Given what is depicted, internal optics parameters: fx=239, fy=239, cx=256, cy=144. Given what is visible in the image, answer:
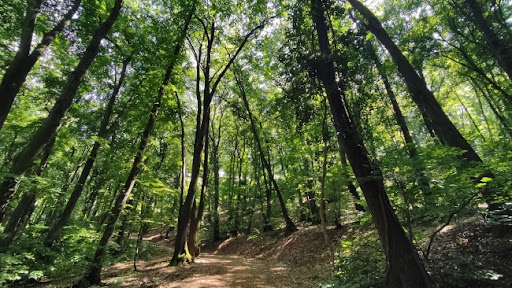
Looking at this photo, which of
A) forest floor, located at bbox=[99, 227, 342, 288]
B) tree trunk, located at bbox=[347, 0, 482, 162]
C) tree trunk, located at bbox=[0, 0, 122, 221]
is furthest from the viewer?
forest floor, located at bbox=[99, 227, 342, 288]

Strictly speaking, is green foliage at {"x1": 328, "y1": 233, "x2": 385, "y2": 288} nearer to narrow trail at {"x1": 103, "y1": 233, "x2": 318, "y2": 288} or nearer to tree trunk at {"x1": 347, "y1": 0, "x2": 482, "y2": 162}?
narrow trail at {"x1": 103, "y1": 233, "x2": 318, "y2": 288}

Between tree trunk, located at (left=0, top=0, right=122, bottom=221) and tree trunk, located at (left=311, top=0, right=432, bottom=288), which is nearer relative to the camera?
tree trunk, located at (left=311, top=0, right=432, bottom=288)

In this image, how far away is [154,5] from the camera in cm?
1120

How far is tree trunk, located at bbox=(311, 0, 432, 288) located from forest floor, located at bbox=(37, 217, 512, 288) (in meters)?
0.59

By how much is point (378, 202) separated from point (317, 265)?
5207mm

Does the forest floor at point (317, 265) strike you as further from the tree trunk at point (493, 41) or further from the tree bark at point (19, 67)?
the tree bark at point (19, 67)

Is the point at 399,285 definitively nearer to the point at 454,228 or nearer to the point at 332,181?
the point at 454,228

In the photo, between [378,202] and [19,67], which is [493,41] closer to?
[378,202]

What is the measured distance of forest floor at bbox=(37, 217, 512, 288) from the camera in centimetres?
400

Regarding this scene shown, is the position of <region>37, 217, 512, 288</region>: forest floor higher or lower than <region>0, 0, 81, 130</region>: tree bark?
lower

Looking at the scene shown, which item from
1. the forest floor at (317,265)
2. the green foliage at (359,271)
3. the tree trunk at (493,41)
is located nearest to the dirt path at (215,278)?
the forest floor at (317,265)

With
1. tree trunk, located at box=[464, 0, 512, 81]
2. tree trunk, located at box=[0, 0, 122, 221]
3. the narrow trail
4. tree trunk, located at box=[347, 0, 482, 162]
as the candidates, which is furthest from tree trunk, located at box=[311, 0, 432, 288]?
tree trunk, located at box=[464, 0, 512, 81]

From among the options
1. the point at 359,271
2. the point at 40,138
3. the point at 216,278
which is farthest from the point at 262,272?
the point at 40,138

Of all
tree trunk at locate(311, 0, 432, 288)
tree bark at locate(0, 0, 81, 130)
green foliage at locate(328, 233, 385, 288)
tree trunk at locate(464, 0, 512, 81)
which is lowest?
green foliage at locate(328, 233, 385, 288)
